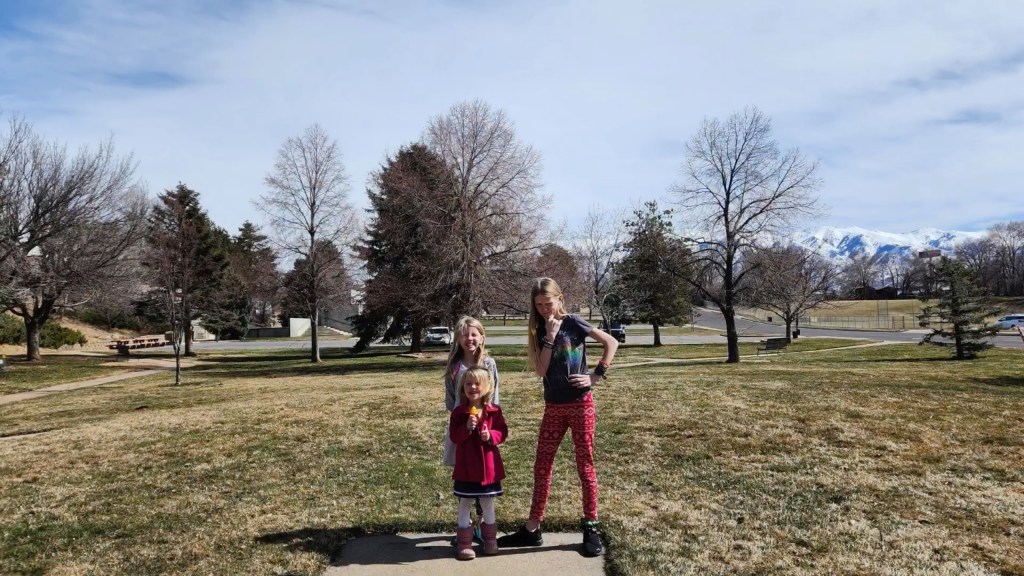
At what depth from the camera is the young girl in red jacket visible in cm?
436

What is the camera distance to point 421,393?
13914 mm

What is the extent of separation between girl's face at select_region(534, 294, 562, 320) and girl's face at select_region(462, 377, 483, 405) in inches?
25.3

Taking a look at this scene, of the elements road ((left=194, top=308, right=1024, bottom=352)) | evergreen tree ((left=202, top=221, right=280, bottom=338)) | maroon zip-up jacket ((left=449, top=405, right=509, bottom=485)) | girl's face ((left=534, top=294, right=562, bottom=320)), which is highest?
evergreen tree ((left=202, top=221, right=280, bottom=338))

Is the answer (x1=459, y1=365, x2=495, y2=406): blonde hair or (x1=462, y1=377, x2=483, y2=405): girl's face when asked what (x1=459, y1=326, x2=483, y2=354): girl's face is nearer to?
(x1=459, y1=365, x2=495, y2=406): blonde hair

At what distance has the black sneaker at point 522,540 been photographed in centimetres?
454

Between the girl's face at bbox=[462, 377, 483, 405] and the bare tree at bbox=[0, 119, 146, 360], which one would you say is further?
the bare tree at bbox=[0, 119, 146, 360]

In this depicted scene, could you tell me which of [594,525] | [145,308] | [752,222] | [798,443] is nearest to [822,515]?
[594,525]

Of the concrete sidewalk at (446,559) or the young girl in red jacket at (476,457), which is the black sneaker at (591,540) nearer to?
the concrete sidewalk at (446,559)

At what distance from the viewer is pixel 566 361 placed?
4469 mm

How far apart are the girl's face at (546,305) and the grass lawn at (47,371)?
19396 millimetres

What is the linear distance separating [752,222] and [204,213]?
97.2ft

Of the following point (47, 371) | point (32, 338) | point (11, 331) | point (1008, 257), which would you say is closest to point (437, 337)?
point (32, 338)

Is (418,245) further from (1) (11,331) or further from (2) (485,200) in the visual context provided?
(1) (11,331)

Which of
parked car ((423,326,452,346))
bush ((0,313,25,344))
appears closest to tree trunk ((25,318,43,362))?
bush ((0,313,25,344))
